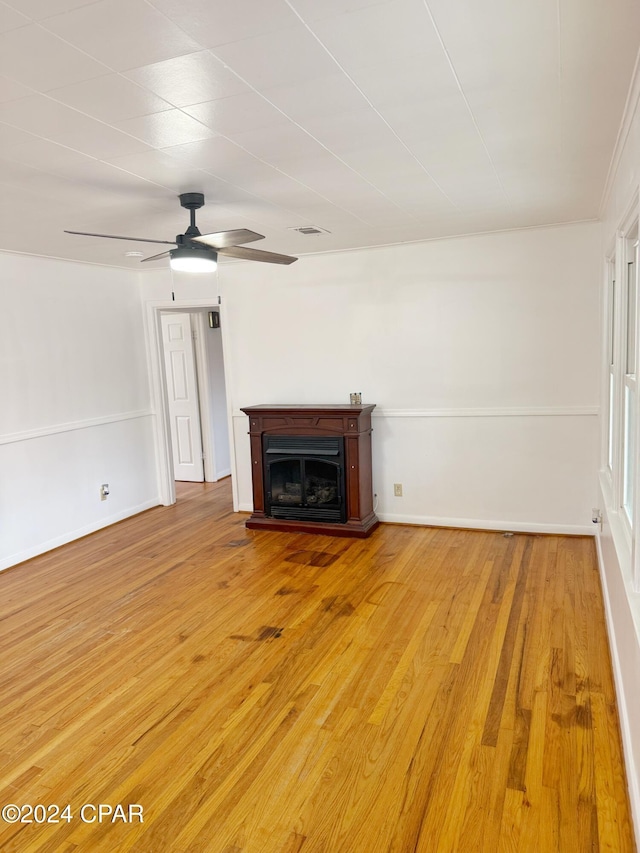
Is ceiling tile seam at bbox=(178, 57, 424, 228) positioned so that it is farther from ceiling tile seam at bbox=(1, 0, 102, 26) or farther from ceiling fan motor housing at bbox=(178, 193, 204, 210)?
ceiling fan motor housing at bbox=(178, 193, 204, 210)

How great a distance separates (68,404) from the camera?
4.96m

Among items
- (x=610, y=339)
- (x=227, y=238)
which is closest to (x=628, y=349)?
(x=610, y=339)

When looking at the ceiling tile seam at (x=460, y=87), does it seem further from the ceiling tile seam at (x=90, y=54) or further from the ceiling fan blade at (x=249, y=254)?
the ceiling fan blade at (x=249, y=254)

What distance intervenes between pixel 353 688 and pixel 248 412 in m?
2.88

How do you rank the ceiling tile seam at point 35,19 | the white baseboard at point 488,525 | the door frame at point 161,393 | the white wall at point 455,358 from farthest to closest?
1. the door frame at point 161,393
2. the white baseboard at point 488,525
3. the white wall at point 455,358
4. the ceiling tile seam at point 35,19

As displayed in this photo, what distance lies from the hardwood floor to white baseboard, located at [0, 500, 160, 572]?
0.39 ft

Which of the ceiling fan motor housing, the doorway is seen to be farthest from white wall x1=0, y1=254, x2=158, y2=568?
the ceiling fan motor housing

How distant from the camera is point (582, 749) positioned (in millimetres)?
2197

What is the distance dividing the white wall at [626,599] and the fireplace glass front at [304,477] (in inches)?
86.4

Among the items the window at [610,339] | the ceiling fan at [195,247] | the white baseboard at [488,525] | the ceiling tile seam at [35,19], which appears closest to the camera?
the ceiling tile seam at [35,19]

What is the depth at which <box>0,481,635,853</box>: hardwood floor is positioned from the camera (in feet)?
6.31

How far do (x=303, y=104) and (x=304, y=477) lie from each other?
132 inches

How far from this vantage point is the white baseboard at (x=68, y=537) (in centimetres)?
445

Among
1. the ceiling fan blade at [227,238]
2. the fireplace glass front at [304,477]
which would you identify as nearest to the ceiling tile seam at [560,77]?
the ceiling fan blade at [227,238]
